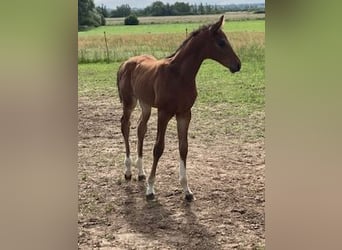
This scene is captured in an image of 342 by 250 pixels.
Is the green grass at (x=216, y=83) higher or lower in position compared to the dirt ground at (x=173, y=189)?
higher

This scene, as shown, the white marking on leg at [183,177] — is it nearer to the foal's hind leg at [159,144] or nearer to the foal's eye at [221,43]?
the foal's hind leg at [159,144]

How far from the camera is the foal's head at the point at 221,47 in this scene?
35.3 inches

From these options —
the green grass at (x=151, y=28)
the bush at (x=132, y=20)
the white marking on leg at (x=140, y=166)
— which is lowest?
the white marking on leg at (x=140, y=166)

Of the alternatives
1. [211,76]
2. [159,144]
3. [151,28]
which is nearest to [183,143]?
[159,144]

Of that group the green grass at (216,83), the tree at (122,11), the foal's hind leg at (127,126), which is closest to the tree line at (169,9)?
the tree at (122,11)

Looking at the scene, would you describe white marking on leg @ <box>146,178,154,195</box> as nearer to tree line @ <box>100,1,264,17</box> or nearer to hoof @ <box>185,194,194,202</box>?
hoof @ <box>185,194,194,202</box>

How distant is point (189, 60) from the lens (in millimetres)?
962

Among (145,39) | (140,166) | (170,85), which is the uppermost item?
(145,39)

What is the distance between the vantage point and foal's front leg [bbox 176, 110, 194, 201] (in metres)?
0.94

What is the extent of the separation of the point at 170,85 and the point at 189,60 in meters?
0.08

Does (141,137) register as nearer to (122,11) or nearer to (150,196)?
(150,196)
